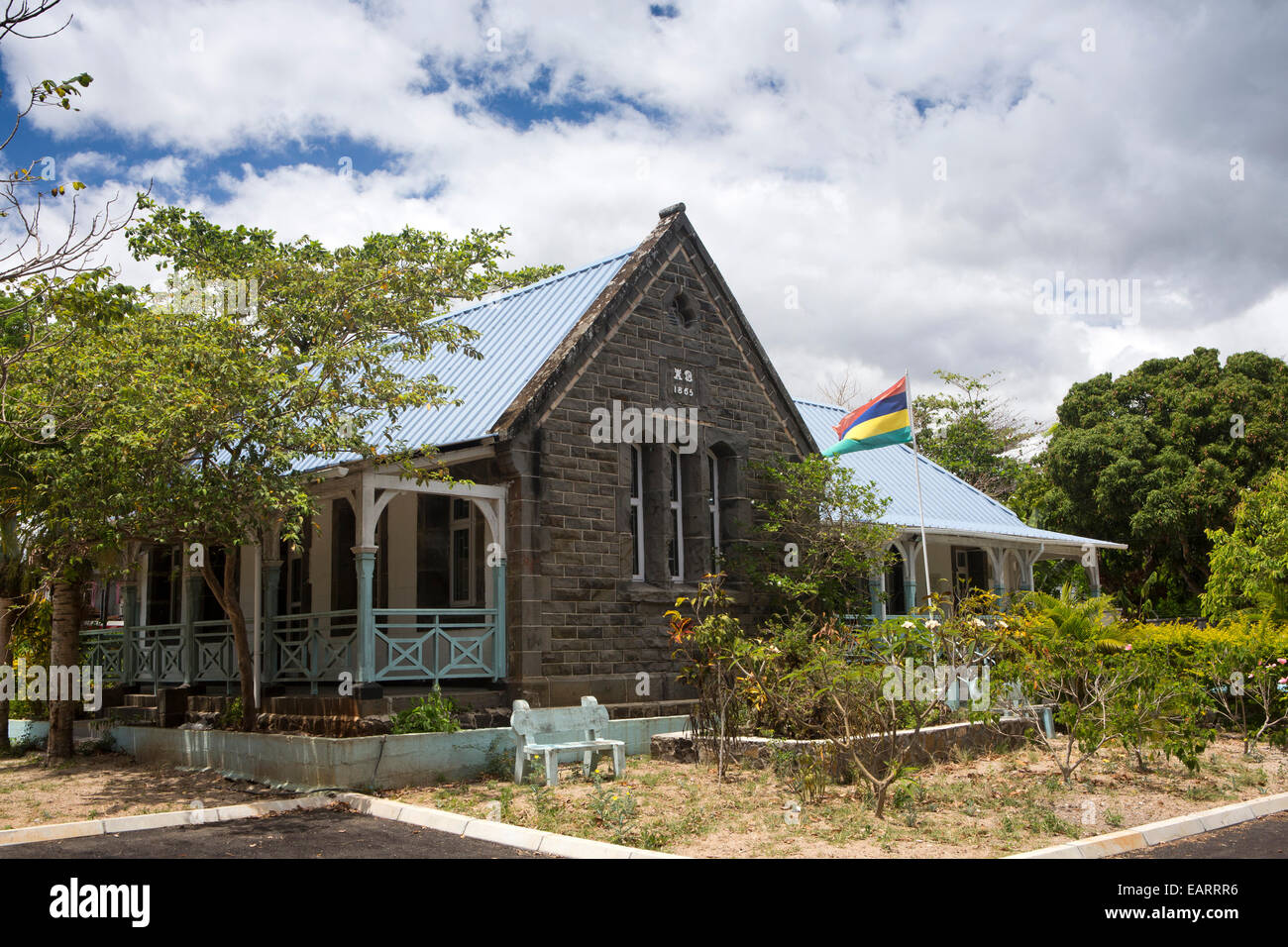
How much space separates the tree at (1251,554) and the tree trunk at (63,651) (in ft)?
63.9

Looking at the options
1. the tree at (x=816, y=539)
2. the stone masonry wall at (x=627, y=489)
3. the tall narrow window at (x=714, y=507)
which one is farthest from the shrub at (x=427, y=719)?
the tree at (x=816, y=539)

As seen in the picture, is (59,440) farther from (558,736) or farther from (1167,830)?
(1167,830)

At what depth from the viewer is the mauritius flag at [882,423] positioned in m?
17.3

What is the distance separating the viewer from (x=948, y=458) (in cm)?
3544

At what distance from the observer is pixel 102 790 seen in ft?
39.4

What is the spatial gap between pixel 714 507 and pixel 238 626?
7.06m

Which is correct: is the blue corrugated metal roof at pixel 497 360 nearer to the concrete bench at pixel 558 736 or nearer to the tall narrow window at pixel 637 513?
the tall narrow window at pixel 637 513

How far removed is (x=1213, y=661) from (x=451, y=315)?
12837mm

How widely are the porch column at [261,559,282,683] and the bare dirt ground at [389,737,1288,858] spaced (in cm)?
372

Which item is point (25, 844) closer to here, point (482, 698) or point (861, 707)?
point (482, 698)

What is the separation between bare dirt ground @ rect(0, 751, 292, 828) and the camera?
10.6 m

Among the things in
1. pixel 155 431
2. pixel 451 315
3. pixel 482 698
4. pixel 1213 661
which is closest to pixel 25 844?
pixel 155 431

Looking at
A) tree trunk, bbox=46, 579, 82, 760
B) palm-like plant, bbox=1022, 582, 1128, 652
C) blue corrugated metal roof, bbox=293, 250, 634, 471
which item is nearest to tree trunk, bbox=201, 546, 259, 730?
blue corrugated metal roof, bbox=293, 250, 634, 471
